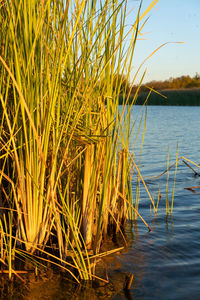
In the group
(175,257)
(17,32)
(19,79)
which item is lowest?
(175,257)

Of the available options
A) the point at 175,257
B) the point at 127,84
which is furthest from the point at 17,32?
the point at 175,257

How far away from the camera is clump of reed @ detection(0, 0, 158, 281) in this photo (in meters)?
1.73

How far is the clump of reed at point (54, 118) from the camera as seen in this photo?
1732 millimetres

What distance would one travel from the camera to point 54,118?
1950 mm

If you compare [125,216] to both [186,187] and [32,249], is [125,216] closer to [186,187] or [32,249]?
[32,249]

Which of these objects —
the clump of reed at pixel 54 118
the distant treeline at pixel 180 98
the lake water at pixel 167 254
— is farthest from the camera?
the distant treeline at pixel 180 98

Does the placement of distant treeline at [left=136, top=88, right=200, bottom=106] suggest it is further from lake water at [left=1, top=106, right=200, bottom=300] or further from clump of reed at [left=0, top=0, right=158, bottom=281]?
clump of reed at [left=0, top=0, right=158, bottom=281]

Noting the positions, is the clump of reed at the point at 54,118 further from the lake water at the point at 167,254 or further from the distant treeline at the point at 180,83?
the distant treeline at the point at 180,83

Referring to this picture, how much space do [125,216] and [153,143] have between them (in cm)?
707

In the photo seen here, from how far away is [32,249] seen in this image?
80.9 inches

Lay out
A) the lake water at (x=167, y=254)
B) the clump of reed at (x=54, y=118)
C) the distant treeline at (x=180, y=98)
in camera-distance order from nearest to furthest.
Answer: the clump of reed at (x=54, y=118) → the lake water at (x=167, y=254) → the distant treeline at (x=180, y=98)

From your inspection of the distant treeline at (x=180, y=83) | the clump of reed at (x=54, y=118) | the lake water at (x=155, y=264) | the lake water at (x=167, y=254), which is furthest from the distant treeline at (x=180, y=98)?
the clump of reed at (x=54, y=118)

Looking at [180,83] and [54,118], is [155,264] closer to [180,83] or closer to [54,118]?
[54,118]

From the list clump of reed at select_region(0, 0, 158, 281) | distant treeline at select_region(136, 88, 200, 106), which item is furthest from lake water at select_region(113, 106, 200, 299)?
distant treeline at select_region(136, 88, 200, 106)
